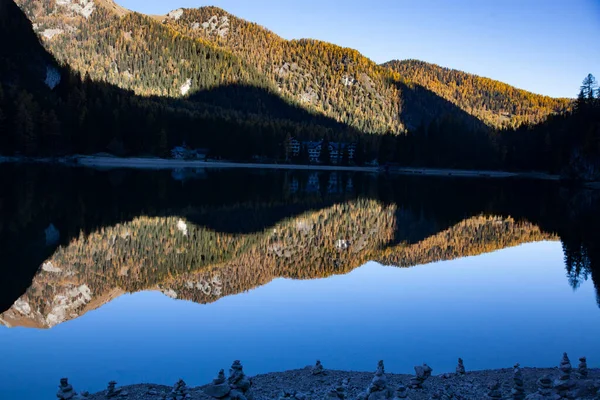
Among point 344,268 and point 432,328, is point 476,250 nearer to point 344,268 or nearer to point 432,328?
point 344,268

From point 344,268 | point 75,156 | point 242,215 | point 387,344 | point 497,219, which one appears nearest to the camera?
point 387,344

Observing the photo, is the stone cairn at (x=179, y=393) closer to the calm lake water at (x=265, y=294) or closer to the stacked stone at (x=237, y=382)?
the stacked stone at (x=237, y=382)

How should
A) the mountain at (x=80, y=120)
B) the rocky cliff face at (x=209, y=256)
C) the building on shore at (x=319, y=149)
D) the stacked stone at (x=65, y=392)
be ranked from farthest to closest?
the building on shore at (x=319, y=149)
the mountain at (x=80, y=120)
the rocky cliff face at (x=209, y=256)
the stacked stone at (x=65, y=392)

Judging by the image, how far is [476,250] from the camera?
24672 mm

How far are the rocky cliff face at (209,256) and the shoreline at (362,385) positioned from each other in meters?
5.18

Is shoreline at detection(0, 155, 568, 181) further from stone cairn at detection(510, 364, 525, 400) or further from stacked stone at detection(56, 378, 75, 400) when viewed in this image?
stone cairn at detection(510, 364, 525, 400)

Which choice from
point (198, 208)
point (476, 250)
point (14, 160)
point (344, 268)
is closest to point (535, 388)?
point (344, 268)

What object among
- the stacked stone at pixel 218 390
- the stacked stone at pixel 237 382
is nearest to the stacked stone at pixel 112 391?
the stacked stone at pixel 218 390

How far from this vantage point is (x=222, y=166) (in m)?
A: 112

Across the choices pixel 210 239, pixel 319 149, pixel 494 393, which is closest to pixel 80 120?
pixel 319 149

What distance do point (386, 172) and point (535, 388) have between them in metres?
113

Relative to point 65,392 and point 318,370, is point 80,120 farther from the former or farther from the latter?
point 65,392

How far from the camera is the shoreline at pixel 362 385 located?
7406mm

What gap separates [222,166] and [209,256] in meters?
93.5
